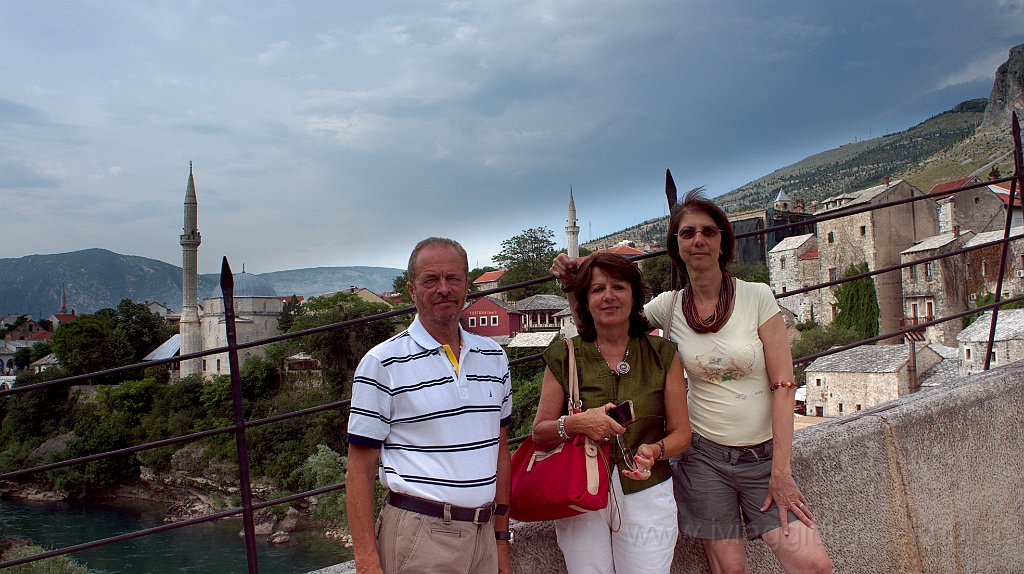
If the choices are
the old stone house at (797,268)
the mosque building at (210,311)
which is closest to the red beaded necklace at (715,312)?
the old stone house at (797,268)

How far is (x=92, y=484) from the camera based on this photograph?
38500mm

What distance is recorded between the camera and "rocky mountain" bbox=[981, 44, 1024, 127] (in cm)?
9181

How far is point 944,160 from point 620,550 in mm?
93919

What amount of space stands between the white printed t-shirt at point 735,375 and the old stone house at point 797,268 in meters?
38.1

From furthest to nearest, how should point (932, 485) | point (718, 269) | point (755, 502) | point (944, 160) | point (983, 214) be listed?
1. point (944, 160)
2. point (983, 214)
3. point (932, 485)
4. point (718, 269)
5. point (755, 502)

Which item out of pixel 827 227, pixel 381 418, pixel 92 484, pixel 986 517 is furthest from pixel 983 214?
pixel 92 484

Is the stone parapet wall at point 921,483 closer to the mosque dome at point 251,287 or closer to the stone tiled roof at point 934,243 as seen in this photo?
the stone tiled roof at point 934,243

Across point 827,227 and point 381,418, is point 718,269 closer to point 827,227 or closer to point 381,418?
point 381,418

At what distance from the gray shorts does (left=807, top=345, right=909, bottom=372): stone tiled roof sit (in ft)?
80.7

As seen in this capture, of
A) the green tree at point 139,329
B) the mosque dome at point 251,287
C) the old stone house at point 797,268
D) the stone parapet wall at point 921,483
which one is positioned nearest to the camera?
the stone parapet wall at point 921,483

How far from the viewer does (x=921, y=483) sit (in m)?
2.37

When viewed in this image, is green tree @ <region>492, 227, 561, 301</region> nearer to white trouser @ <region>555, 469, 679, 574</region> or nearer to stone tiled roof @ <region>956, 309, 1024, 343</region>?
stone tiled roof @ <region>956, 309, 1024, 343</region>

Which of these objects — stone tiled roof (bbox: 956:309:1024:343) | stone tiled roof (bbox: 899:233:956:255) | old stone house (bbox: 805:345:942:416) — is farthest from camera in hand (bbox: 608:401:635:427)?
stone tiled roof (bbox: 899:233:956:255)

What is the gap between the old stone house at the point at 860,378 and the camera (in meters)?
23.0
